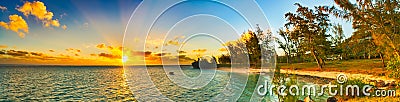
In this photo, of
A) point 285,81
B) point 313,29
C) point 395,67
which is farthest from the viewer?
point 313,29

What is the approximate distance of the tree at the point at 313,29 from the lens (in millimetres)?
37750

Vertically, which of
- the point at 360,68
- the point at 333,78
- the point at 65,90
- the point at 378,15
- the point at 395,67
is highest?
the point at 378,15

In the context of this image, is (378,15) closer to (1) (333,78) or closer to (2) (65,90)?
(1) (333,78)

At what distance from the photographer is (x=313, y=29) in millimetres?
38688

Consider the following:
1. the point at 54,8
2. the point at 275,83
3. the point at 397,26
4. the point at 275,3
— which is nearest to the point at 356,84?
the point at 275,83

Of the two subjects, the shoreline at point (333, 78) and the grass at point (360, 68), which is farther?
the grass at point (360, 68)

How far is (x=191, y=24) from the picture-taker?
26.9 ft

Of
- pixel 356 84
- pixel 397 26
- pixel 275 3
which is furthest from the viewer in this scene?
pixel 397 26

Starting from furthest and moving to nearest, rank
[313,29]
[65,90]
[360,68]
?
[313,29] < [65,90] < [360,68]

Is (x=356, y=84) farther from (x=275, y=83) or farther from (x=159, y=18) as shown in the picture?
(x=159, y=18)

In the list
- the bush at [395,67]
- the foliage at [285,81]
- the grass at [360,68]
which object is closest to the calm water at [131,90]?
the foliage at [285,81]

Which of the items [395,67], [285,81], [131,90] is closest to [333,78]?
[395,67]

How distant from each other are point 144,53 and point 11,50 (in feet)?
156

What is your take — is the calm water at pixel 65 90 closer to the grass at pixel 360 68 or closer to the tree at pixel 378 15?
the grass at pixel 360 68
